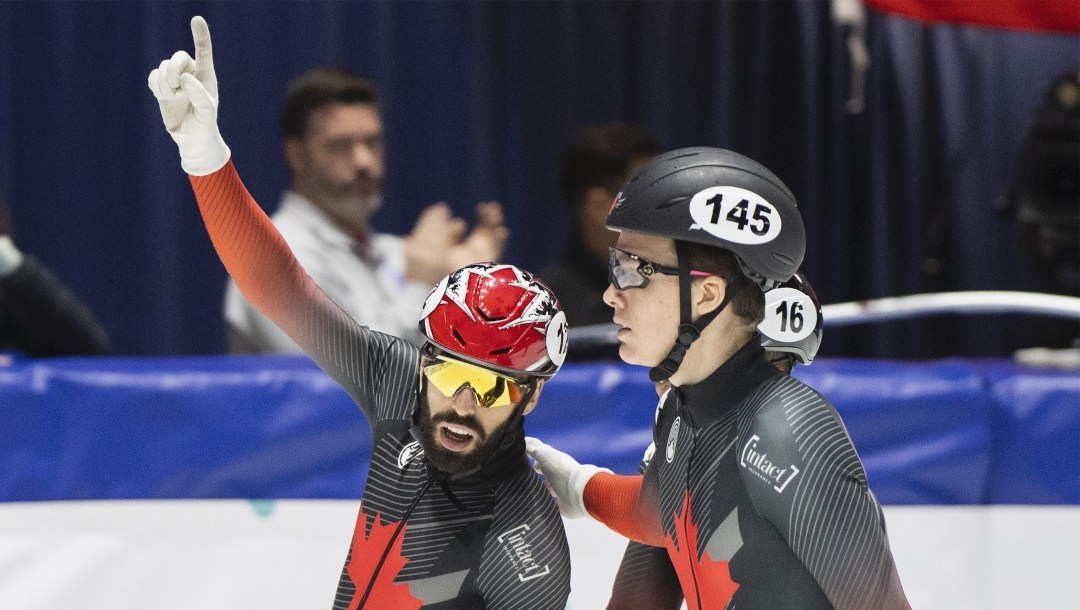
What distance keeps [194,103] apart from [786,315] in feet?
3.72

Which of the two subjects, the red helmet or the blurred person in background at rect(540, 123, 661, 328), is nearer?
the red helmet

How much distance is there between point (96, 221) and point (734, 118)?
2799 millimetres

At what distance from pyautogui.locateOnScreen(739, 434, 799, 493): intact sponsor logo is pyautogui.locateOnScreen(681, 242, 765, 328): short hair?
0.87 feet

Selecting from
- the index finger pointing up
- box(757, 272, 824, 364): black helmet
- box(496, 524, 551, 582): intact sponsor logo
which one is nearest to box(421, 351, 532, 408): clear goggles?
box(496, 524, 551, 582): intact sponsor logo

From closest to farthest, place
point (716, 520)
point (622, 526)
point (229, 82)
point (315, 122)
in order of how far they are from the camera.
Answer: point (716, 520) < point (622, 526) < point (315, 122) < point (229, 82)

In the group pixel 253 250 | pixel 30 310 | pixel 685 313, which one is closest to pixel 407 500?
pixel 253 250

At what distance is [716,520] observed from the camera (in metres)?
2.31

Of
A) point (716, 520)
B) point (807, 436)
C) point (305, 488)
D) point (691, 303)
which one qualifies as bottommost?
point (305, 488)

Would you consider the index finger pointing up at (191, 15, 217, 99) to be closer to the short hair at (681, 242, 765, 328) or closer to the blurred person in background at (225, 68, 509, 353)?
the short hair at (681, 242, 765, 328)

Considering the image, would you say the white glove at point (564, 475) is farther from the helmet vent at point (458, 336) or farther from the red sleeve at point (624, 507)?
the helmet vent at point (458, 336)

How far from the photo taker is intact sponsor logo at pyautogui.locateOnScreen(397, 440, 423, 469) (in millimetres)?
2672

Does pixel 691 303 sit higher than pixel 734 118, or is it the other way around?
pixel 691 303

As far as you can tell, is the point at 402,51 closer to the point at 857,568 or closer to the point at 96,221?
the point at 96,221

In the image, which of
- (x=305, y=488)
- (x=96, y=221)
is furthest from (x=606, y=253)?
(x=96, y=221)
